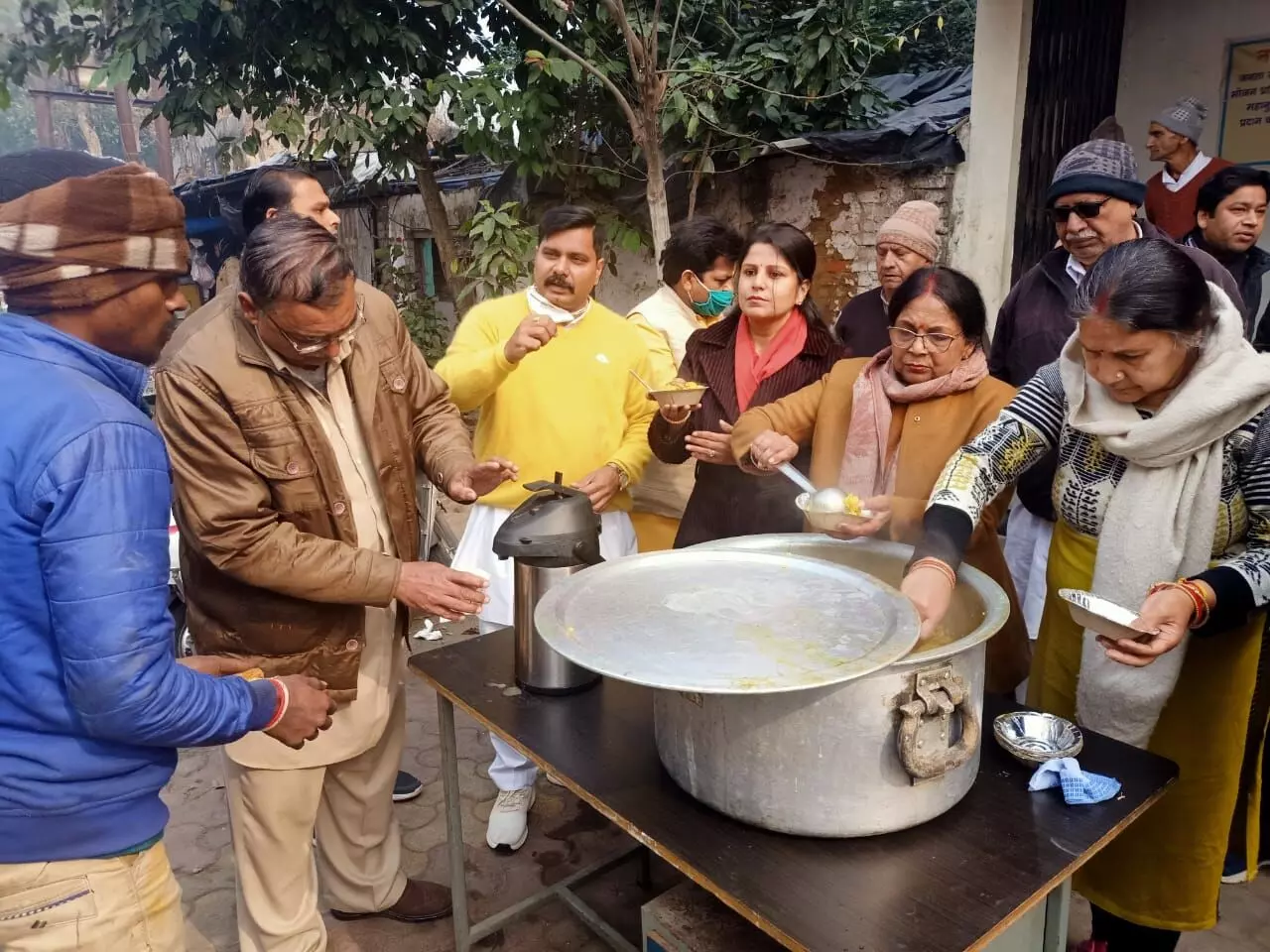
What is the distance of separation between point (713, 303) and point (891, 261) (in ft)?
2.23

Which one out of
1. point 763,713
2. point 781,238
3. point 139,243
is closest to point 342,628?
point 139,243

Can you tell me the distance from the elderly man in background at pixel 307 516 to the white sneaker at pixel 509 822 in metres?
0.56

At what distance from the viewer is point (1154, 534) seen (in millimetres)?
1831

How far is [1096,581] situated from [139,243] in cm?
201

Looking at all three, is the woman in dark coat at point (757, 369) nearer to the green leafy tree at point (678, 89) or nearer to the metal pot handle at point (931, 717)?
the metal pot handle at point (931, 717)

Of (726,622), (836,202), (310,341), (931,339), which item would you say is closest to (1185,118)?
(836,202)

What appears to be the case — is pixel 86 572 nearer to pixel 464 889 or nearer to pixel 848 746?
pixel 848 746

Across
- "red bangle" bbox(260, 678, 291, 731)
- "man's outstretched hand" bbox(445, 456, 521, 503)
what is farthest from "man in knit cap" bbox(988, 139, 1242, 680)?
"red bangle" bbox(260, 678, 291, 731)

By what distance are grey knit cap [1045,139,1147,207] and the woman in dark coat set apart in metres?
0.86

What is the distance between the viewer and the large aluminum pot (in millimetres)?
1344

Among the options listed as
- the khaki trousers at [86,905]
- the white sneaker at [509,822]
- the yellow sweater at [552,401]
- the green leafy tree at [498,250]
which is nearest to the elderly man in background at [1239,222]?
the yellow sweater at [552,401]

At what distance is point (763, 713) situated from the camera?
1375 millimetres

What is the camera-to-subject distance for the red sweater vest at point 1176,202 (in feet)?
15.5

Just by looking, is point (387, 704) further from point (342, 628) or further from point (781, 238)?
point (781, 238)
